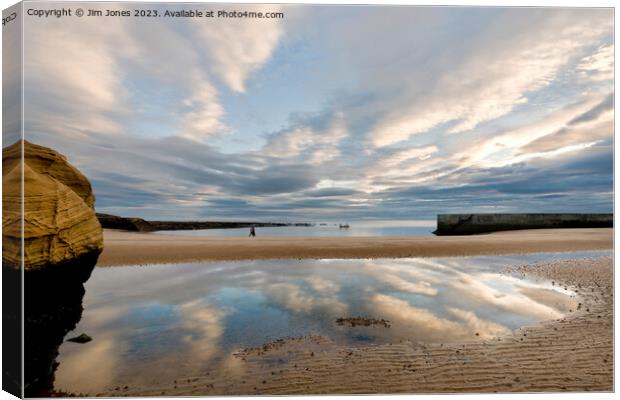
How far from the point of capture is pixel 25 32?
5840mm

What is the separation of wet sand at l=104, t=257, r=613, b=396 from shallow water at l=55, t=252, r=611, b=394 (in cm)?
32

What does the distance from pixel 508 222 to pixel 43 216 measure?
44241 millimetres

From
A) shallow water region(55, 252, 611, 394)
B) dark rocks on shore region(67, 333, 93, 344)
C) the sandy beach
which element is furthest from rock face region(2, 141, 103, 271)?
the sandy beach

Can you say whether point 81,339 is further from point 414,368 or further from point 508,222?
point 508,222

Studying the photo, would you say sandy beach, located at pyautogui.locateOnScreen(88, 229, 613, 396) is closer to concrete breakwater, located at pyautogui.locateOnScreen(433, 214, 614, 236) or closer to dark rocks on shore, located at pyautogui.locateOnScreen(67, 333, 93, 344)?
dark rocks on shore, located at pyautogui.locateOnScreen(67, 333, 93, 344)

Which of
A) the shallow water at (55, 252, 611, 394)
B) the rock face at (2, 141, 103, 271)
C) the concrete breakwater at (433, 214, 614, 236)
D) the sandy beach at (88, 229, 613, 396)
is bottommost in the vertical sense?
the sandy beach at (88, 229, 613, 396)

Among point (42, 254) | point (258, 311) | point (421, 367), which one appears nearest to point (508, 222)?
point (258, 311)

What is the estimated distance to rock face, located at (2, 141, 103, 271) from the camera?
18.9 feet

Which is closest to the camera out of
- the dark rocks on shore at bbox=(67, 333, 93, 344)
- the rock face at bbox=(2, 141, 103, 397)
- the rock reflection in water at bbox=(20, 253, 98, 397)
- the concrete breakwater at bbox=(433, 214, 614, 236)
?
the rock reflection in water at bbox=(20, 253, 98, 397)

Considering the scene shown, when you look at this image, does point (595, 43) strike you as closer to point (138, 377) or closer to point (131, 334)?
point (138, 377)

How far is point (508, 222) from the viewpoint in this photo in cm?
3919

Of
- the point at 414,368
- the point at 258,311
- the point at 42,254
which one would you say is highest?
the point at 42,254

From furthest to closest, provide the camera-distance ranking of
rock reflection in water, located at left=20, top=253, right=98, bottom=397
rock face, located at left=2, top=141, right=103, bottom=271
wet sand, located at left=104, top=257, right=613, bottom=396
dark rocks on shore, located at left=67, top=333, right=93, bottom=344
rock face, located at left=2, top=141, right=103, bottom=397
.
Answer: dark rocks on shore, located at left=67, top=333, right=93, bottom=344 < rock face, located at left=2, top=141, right=103, bottom=271 < rock face, located at left=2, top=141, right=103, bottom=397 < rock reflection in water, located at left=20, top=253, right=98, bottom=397 < wet sand, located at left=104, top=257, right=613, bottom=396

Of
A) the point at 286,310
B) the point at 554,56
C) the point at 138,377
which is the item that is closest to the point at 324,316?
the point at 286,310
